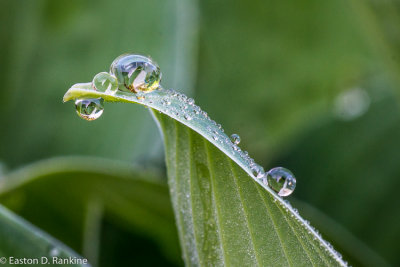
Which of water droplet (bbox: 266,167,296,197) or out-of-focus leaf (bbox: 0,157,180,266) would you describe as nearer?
water droplet (bbox: 266,167,296,197)

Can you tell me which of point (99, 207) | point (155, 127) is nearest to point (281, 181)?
point (99, 207)

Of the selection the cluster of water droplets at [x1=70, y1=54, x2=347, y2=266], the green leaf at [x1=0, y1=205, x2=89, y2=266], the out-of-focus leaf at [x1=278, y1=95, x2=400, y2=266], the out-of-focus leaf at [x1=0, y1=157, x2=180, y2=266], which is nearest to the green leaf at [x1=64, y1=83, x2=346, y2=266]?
the cluster of water droplets at [x1=70, y1=54, x2=347, y2=266]

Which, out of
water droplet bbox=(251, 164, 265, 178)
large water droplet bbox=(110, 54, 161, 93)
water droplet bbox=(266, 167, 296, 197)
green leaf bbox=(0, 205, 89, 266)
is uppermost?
large water droplet bbox=(110, 54, 161, 93)

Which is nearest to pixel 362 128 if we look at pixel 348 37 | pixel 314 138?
pixel 314 138

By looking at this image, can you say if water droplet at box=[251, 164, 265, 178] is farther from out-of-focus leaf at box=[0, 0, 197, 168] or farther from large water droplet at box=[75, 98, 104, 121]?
out-of-focus leaf at box=[0, 0, 197, 168]

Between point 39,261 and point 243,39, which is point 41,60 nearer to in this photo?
point 243,39

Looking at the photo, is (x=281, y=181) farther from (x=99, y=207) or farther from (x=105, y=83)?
(x=99, y=207)
